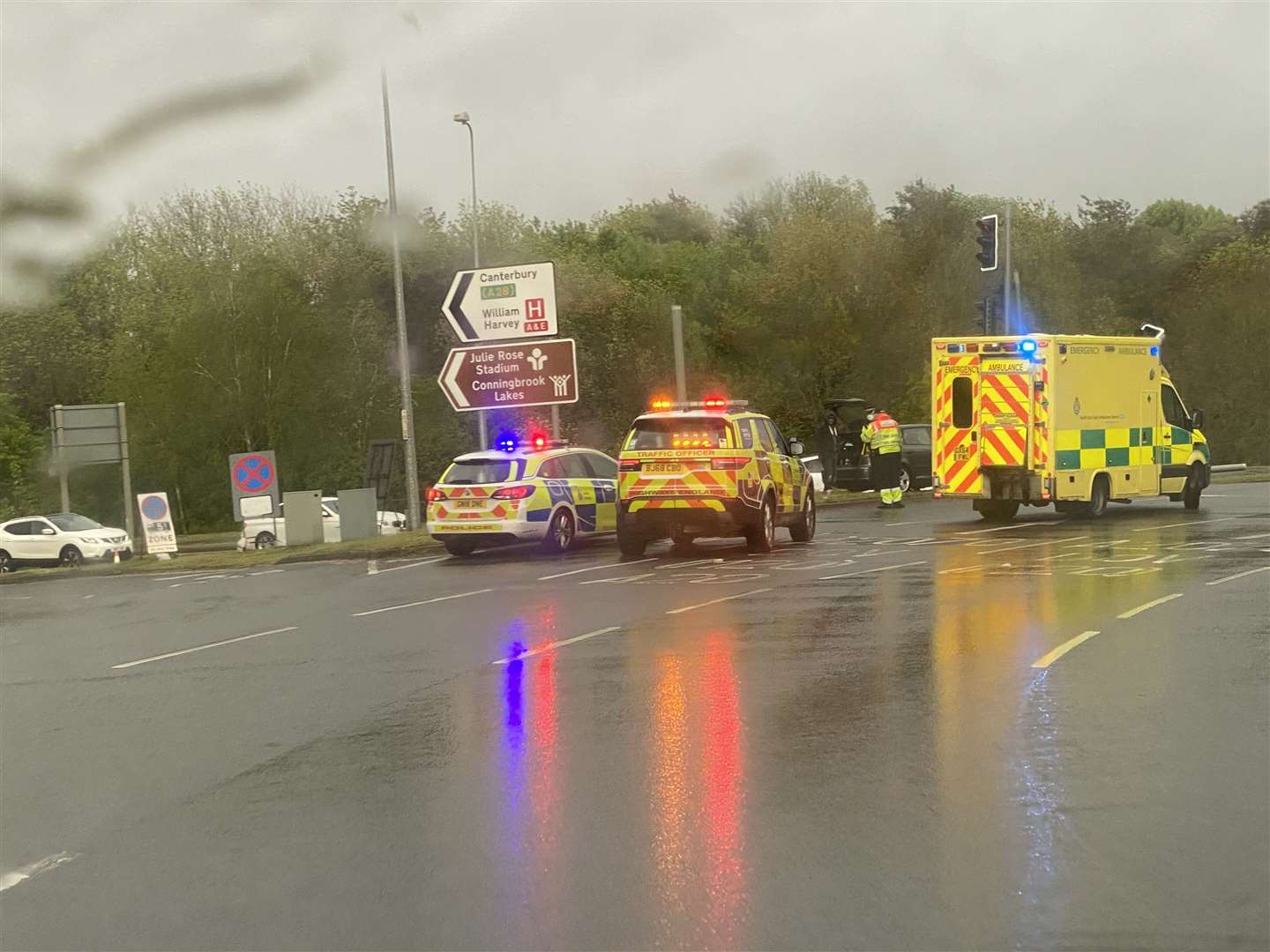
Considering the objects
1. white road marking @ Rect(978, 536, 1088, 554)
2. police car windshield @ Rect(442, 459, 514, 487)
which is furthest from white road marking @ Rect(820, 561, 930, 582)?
police car windshield @ Rect(442, 459, 514, 487)

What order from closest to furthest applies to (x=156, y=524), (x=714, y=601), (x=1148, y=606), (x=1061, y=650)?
(x=1061, y=650)
(x=1148, y=606)
(x=714, y=601)
(x=156, y=524)

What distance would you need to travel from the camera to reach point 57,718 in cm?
1002

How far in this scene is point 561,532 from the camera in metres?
22.5

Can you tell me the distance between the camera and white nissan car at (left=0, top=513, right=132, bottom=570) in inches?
1437

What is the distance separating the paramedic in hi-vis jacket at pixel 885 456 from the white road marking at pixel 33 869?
2312cm

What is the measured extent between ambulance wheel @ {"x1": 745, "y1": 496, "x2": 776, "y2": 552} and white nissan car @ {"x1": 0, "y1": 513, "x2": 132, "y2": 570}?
20.5 m

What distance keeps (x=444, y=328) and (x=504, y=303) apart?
22.7 meters

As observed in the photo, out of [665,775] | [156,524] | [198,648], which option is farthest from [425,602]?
[156,524]

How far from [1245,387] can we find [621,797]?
50.2m

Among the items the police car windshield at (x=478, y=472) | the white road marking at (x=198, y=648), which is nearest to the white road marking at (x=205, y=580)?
the police car windshield at (x=478, y=472)

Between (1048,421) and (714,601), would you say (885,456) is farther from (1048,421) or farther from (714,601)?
(714,601)

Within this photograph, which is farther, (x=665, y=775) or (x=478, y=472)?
(x=478, y=472)

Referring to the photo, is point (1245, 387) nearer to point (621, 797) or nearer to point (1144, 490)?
point (1144, 490)

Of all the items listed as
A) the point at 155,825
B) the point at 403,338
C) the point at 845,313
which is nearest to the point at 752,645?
the point at 155,825
